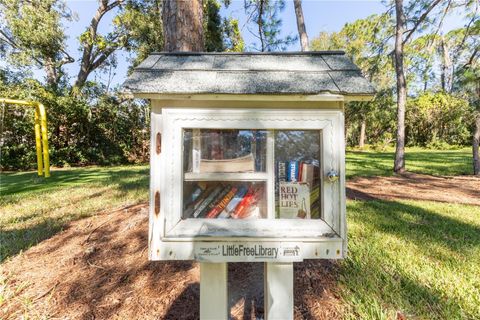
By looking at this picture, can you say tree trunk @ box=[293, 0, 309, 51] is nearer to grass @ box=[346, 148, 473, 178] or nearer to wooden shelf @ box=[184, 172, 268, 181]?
grass @ box=[346, 148, 473, 178]

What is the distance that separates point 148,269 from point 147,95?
5.20 ft

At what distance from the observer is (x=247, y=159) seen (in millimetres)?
1138

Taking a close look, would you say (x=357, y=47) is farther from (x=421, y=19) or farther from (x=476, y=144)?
(x=476, y=144)

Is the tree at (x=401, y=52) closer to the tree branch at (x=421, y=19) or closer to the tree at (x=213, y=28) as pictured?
the tree branch at (x=421, y=19)

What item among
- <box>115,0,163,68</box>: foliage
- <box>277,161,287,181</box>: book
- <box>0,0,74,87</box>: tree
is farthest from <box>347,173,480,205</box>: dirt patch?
<box>0,0,74,87</box>: tree

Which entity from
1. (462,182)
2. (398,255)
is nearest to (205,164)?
(398,255)

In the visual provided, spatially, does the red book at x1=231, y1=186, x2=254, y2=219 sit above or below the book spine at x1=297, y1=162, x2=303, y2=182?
below

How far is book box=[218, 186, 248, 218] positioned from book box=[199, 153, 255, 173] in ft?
0.29

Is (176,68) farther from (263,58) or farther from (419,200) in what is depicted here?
(419,200)

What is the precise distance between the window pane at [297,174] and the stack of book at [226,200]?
0.10 m

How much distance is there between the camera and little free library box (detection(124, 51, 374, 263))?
102 cm

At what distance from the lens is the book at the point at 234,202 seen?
1116 mm

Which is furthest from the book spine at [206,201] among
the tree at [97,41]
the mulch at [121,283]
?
the tree at [97,41]

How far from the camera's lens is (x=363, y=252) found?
7.17ft
